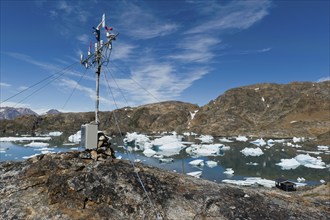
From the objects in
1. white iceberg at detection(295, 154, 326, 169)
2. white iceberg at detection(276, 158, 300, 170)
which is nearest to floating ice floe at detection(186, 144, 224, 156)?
white iceberg at detection(276, 158, 300, 170)

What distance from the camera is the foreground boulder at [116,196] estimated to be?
30.2 ft

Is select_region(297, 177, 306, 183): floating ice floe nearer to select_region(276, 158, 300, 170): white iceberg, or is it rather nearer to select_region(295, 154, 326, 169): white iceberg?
select_region(276, 158, 300, 170): white iceberg

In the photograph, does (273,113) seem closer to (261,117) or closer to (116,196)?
(261,117)

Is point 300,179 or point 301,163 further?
point 301,163

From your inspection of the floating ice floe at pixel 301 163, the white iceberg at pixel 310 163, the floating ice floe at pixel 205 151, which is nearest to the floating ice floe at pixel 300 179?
the floating ice floe at pixel 301 163

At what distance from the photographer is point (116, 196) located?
9.60 metres

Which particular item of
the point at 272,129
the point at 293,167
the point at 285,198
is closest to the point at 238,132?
the point at 272,129

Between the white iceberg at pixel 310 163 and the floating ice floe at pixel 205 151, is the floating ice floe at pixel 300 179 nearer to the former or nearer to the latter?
the white iceberg at pixel 310 163

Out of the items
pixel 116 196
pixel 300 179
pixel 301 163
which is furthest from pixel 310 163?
pixel 116 196

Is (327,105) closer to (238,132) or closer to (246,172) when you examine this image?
(238,132)

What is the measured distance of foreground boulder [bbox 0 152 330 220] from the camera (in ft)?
30.2

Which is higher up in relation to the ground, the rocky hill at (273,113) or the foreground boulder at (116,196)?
the rocky hill at (273,113)

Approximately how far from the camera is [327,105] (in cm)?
15750

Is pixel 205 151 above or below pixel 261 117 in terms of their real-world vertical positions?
below
